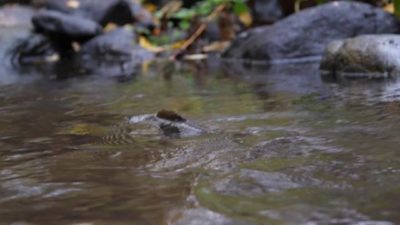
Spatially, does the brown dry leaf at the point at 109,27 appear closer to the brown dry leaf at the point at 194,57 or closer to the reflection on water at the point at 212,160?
the brown dry leaf at the point at 194,57

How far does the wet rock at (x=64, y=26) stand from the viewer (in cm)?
1062

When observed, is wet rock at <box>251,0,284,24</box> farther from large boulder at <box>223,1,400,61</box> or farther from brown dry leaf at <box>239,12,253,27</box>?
large boulder at <box>223,1,400,61</box>

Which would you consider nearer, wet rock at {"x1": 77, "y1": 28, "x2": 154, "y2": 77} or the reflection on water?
the reflection on water

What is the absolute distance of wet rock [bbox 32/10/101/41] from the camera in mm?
Answer: 10617

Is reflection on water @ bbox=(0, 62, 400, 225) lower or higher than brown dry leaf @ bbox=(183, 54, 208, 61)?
lower

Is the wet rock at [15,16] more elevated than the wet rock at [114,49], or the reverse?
the wet rock at [15,16]

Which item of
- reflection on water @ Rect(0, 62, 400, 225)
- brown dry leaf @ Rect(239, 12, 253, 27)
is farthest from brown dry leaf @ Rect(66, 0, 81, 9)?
reflection on water @ Rect(0, 62, 400, 225)

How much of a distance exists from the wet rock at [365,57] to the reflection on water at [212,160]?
2.76ft

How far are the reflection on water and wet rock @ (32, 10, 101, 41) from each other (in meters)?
6.62

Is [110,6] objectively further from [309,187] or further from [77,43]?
[309,187]

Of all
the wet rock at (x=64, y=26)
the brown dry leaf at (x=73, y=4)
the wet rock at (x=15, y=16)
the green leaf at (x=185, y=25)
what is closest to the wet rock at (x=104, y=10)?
the brown dry leaf at (x=73, y=4)

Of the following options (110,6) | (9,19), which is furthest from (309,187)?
(9,19)

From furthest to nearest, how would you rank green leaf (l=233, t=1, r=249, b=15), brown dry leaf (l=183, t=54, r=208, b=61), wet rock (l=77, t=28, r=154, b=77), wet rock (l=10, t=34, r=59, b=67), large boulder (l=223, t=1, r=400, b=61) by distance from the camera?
wet rock (l=10, t=34, r=59, b=67)
wet rock (l=77, t=28, r=154, b=77)
green leaf (l=233, t=1, r=249, b=15)
brown dry leaf (l=183, t=54, r=208, b=61)
large boulder (l=223, t=1, r=400, b=61)

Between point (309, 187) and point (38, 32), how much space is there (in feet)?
32.3
